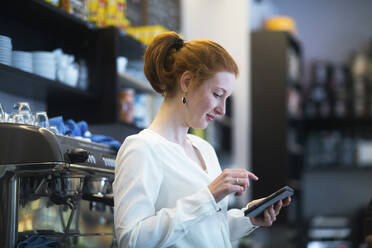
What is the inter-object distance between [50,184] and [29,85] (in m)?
0.70

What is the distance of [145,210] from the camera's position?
151 cm

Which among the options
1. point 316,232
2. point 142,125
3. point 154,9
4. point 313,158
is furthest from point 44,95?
point 313,158

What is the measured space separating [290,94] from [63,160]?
4.37m

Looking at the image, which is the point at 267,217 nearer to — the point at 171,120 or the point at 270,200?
the point at 270,200

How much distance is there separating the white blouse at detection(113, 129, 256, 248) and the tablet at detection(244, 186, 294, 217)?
9 centimetres

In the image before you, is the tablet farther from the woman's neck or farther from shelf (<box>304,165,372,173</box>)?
shelf (<box>304,165,372,173</box>)

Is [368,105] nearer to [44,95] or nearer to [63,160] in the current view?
[44,95]

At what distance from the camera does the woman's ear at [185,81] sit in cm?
169

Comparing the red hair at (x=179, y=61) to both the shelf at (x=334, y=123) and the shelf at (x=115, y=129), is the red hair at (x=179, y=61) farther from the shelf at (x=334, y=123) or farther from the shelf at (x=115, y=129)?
the shelf at (x=334, y=123)

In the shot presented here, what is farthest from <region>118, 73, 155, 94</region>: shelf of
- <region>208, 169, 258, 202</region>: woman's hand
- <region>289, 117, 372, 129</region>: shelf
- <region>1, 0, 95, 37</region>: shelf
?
<region>289, 117, 372, 129</region>: shelf

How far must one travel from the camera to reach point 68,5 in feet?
9.24

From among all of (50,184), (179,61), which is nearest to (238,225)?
(179,61)

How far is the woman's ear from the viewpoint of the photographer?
66.6 inches

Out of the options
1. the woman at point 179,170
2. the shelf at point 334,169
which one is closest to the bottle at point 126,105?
the woman at point 179,170
